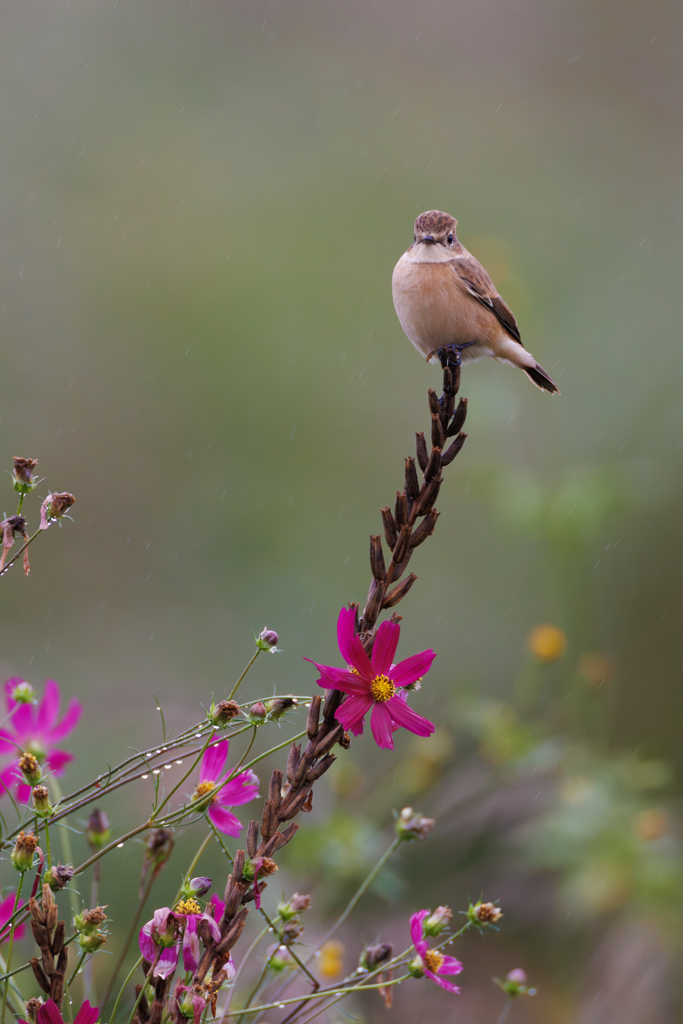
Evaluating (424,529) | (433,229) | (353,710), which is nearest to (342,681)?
(353,710)

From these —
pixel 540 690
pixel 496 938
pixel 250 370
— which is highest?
pixel 250 370

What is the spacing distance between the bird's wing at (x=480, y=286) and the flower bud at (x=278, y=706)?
789 mm

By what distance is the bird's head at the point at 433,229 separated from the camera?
117cm

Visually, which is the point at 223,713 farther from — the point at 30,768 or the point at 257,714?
the point at 30,768

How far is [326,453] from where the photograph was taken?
297 centimetres

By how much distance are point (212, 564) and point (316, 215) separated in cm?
169

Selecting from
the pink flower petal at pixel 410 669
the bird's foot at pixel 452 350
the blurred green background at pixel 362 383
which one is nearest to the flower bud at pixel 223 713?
the pink flower petal at pixel 410 669

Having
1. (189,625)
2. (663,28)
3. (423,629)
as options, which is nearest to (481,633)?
(423,629)

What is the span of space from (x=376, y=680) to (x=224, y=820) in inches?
6.1

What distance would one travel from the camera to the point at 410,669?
1.78 ft

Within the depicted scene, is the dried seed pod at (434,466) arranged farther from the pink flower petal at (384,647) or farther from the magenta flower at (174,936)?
the magenta flower at (174,936)

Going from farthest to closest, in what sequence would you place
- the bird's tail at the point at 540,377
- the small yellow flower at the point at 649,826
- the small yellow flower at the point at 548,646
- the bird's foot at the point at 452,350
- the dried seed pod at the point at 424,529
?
1. the small yellow flower at the point at 548,646
2. the small yellow flower at the point at 649,826
3. the bird's tail at the point at 540,377
4. the bird's foot at the point at 452,350
5. the dried seed pod at the point at 424,529

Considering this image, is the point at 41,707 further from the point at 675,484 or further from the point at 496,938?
the point at 675,484

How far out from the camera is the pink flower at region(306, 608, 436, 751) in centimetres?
50
